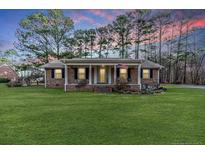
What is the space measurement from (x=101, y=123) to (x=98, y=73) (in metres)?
9.01

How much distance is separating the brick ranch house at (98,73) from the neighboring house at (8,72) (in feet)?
5.11

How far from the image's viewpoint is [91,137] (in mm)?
5223

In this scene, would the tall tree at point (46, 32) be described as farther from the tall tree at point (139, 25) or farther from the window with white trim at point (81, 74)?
the tall tree at point (139, 25)

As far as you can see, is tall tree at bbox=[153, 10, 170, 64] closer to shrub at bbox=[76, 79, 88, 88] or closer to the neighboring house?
shrub at bbox=[76, 79, 88, 88]

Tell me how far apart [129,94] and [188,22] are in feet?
19.5

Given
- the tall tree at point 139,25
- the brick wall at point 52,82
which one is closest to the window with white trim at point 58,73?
the brick wall at point 52,82

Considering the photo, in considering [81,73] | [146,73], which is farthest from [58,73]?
[146,73]

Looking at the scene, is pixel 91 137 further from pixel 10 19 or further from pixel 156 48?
pixel 156 48

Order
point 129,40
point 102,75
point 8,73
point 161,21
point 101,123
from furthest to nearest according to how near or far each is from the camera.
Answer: point 161,21, point 129,40, point 102,75, point 8,73, point 101,123

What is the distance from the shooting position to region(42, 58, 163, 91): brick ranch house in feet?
46.7

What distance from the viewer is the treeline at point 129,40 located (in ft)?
47.5

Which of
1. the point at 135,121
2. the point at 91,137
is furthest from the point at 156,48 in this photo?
the point at 91,137

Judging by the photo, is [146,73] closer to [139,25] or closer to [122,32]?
[122,32]

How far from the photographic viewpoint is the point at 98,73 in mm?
15211
